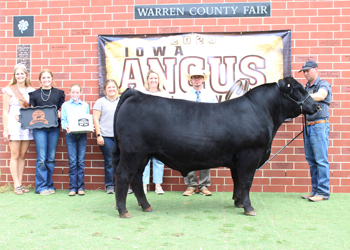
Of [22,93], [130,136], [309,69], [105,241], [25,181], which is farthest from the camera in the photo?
[25,181]

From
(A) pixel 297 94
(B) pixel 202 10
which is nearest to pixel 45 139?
(B) pixel 202 10

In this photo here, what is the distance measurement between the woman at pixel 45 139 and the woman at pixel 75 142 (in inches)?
8.4

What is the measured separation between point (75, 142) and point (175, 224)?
8.01 feet

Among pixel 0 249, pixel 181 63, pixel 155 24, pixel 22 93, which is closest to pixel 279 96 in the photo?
pixel 181 63

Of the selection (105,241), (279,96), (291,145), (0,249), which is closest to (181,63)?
(279,96)

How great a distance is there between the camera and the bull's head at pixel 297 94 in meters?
3.90

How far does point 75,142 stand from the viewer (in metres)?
5.04

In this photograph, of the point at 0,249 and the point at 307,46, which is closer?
the point at 0,249

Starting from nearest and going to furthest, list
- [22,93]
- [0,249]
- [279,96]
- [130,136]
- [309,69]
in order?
1. [0,249]
2. [130,136]
3. [279,96]
4. [309,69]
5. [22,93]

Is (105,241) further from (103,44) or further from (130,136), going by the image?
(103,44)

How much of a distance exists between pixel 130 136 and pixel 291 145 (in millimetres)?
2832

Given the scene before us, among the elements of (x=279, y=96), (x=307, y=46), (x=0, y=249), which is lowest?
(x=0, y=249)

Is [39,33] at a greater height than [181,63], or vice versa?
[39,33]

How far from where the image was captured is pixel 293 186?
5.12 metres
